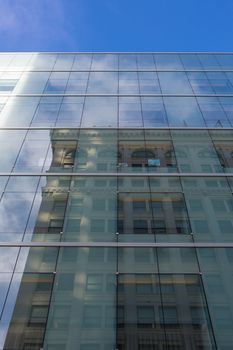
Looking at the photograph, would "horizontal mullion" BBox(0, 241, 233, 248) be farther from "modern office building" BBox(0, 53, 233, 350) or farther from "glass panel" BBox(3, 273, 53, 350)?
"glass panel" BBox(3, 273, 53, 350)

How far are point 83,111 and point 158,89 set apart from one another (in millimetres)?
6520

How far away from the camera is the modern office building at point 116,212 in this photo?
36.1 ft

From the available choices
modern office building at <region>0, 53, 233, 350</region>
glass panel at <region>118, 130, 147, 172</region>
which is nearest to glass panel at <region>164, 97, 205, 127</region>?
modern office building at <region>0, 53, 233, 350</region>

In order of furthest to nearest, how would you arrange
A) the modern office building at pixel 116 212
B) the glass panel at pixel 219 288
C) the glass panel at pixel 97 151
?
1. the glass panel at pixel 97 151
2. the modern office building at pixel 116 212
3. the glass panel at pixel 219 288

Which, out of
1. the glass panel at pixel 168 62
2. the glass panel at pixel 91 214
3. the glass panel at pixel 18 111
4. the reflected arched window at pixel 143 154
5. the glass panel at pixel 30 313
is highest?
the glass panel at pixel 168 62

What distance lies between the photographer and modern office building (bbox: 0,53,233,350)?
36.1 ft

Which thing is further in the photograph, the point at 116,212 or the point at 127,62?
the point at 127,62

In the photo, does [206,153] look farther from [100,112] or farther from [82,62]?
[82,62]

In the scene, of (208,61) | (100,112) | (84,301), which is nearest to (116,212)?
(84,301)

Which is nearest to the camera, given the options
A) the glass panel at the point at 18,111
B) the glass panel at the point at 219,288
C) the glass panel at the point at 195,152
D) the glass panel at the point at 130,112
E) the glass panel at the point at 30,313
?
the glass panel at the point at 30,313

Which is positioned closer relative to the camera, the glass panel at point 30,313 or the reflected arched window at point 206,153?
the glass panel at point 30,313

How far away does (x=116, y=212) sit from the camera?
1500 centimetres

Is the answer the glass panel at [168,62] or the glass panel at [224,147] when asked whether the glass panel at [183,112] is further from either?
the glass panel at [168,62]

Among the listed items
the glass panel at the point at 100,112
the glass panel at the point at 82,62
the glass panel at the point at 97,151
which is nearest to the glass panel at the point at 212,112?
the glass panel at the point at 100,112
